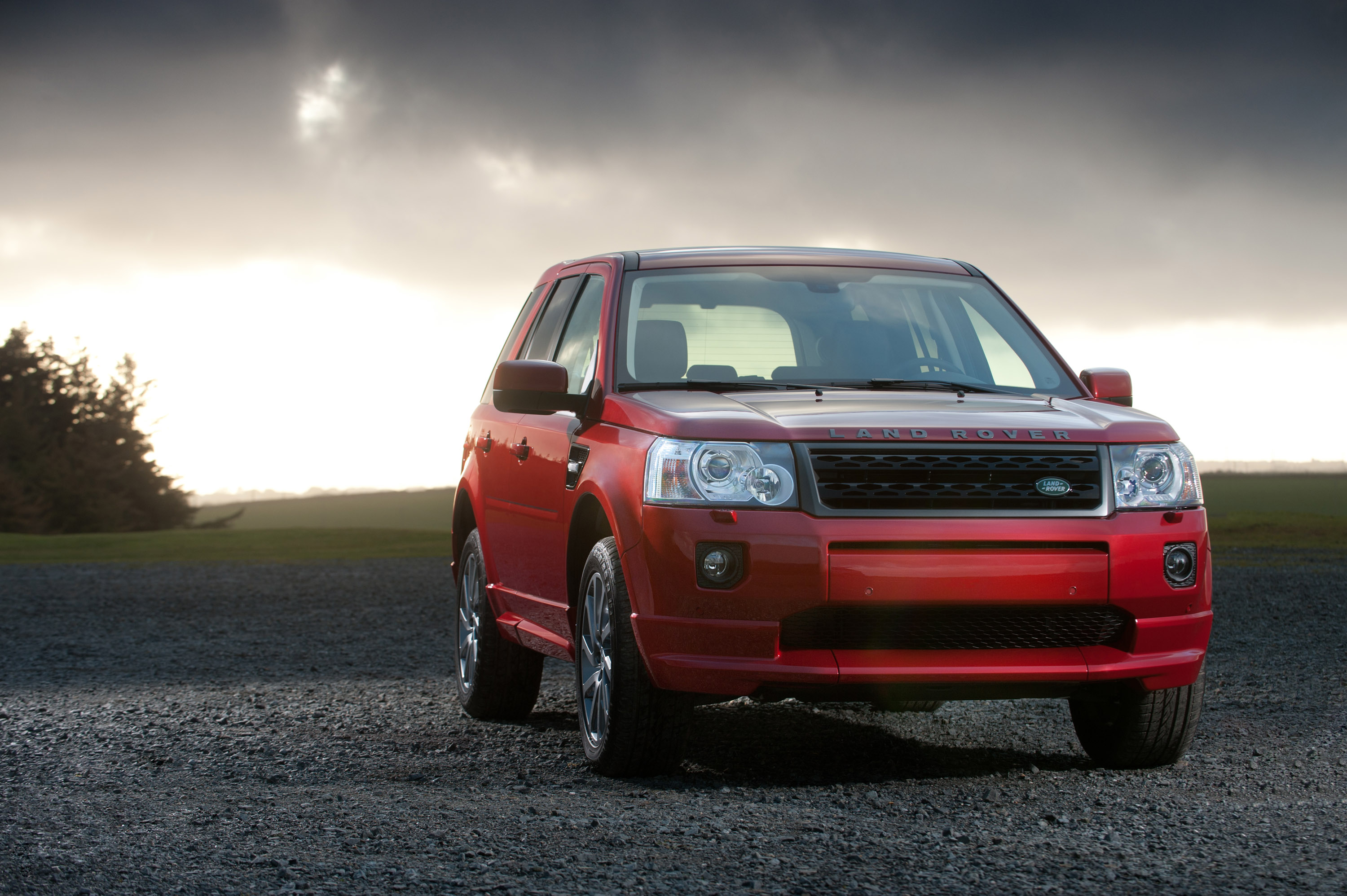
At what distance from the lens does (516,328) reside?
8.05 metres

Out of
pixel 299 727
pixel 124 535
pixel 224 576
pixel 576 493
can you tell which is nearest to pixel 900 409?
pixel 576 493

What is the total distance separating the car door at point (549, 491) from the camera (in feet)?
20.0

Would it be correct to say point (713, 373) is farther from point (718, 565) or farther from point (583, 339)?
point (718, 565)

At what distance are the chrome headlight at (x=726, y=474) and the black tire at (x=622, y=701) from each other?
0.49 metres

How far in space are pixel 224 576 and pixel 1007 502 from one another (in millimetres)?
18011

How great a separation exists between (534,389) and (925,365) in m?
1.71

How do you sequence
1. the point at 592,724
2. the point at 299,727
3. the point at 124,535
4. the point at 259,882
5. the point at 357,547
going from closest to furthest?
the point at 259,882 → the point at 592,724 → the point at 299,727 → the point at 357,547 → the point at 124,535

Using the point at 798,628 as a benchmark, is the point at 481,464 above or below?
above

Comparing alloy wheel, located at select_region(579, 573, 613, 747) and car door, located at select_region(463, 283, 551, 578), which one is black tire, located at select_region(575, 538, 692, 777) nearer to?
alloy wheel, located at select_region(579, 573, 613, 747)

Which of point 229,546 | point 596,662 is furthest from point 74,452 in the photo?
point 596,662

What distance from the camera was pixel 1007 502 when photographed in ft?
16.2

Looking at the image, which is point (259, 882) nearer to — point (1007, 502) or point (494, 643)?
point (1007, 502)

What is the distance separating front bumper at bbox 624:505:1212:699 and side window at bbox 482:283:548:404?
3.01 meters

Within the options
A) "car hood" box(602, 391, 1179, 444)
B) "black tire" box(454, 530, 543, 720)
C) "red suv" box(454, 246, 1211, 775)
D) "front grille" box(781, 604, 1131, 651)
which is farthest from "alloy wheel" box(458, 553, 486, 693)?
"front grille" box(781, 604, 1131, 651)
